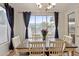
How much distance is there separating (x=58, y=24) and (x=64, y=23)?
299 millimetres

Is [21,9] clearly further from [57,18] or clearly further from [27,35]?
[57,18]

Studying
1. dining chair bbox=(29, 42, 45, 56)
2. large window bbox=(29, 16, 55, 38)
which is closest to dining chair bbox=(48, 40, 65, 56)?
dining chair bbox=(29, 42, 45, 56)

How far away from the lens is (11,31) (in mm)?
6316

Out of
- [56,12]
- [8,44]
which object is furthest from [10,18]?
[56,12]

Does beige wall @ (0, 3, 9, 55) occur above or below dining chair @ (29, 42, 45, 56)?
below

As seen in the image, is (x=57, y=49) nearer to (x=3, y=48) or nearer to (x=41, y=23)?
(x=3, y=48)

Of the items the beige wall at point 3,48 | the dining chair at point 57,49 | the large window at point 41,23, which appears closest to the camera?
the dining chair at point 57,49

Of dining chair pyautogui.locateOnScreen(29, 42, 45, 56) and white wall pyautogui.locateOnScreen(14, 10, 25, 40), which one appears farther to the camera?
white wall pyautogui.locateOnScreen(14, 10, 25, 40)

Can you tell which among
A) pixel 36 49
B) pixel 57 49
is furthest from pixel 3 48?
pixel 57 49

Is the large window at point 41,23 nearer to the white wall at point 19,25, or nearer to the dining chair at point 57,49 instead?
the white wall at point 19,25

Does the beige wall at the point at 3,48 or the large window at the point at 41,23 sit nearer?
the beige wall at the point at 3,48

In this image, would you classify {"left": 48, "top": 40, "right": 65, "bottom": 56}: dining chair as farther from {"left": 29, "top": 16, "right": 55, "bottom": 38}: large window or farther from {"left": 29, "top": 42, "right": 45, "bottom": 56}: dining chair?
{"left": 29, "top": 16, "right": 55, "bottom": 38}: large window

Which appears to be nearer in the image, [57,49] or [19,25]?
[57,49]

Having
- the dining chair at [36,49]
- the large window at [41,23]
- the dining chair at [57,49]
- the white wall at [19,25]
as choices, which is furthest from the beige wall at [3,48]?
the dining chair at [57,49]
